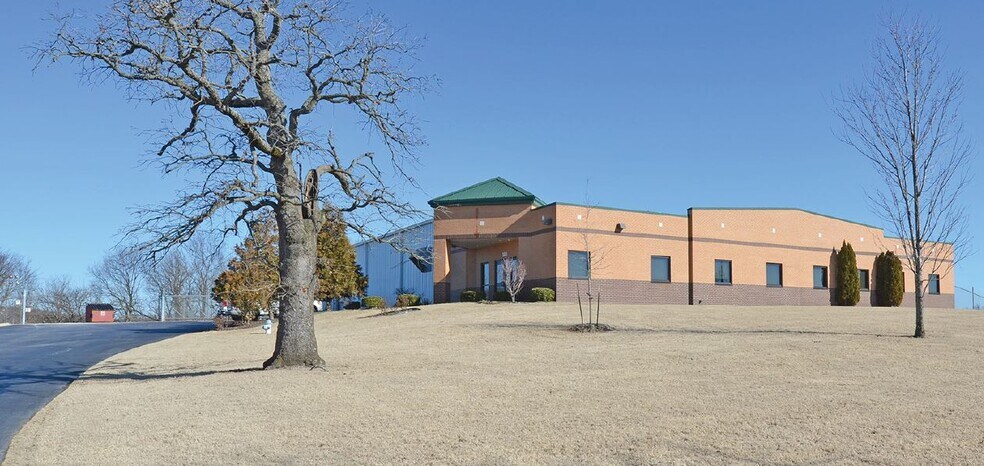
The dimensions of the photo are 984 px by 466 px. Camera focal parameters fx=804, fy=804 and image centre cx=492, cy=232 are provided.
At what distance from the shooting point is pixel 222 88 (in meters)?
16.2

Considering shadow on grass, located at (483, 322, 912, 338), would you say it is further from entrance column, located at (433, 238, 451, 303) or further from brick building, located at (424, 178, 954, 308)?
entrance column, located at (433, 238, 451, 303)

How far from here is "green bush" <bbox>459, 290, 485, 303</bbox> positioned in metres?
36.4

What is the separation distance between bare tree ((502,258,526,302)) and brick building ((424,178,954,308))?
112cm

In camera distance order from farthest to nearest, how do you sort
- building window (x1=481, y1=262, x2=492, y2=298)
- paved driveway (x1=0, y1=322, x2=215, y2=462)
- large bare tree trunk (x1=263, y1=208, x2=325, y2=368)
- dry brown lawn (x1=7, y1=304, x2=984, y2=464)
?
building window (x1=481, y1=262, x2=492, y2=298) → large bare tree trunk (x1=263, y1=208, x2=325, y2=368) → paved driveway (x1=0, y1=322, x2=215, y2=462) → dry brown lawn (x1=7, y1=304, x2=984, y2=464)

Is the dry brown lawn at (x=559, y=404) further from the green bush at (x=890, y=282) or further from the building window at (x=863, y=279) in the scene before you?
the building window at (x=863, y=279)

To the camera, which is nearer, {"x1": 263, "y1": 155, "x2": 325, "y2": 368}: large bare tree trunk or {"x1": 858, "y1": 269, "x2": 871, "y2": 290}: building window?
{"x1": 263, "y1": 155, "x2": 325, "y2": 368}: large bare tree trunk

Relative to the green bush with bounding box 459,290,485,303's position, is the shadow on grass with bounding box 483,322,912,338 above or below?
below

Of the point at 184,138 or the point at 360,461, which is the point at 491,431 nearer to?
the point at 360,461

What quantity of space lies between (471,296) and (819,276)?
1772cm

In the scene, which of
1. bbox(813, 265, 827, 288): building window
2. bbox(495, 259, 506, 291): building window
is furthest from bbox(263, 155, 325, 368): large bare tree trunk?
bbox(813, 265, 827, 288): building window

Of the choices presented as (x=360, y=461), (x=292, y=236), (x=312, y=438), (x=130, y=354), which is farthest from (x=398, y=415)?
(x=130, y=354)

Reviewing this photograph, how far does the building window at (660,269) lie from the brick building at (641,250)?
4 centimetres

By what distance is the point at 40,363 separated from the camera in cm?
2245

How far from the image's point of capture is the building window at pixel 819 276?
3997 centimetres
